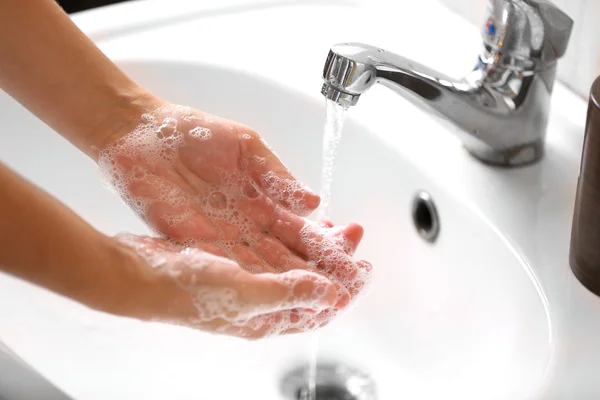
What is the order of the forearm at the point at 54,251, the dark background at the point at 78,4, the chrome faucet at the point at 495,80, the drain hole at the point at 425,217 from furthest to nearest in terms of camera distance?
1. the dark background at the point at 78,4
2. the drain hole at the point at 425,217
3. the chrome faucet at the point at 495,80
4. the forearm at the point at 54,251

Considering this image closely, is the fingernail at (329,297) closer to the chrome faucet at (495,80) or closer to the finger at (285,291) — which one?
the finger at (285,291)

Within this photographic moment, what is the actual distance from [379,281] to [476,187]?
0.49 feet

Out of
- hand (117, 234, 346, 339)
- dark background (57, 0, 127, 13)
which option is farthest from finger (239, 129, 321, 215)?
dark background (57, 0, 127, 13)

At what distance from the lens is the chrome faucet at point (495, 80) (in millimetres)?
569

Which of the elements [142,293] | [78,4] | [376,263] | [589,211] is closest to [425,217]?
[376,263]

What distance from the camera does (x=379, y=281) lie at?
2.47 feet

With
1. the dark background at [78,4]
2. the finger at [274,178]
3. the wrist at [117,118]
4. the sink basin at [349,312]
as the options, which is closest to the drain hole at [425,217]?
the sink basin at [349,312]

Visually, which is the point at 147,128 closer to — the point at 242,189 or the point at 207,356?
the point at 242,189

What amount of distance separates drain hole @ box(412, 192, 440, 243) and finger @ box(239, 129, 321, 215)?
4.8 inches

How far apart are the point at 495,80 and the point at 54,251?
0.37m

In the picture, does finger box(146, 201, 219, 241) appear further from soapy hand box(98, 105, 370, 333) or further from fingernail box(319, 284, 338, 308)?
fingernail box(319, 284, 338, 308)

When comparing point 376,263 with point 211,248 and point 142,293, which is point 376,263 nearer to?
point 211,248

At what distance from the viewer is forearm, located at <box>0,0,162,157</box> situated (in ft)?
2.08

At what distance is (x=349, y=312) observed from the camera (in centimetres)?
77
